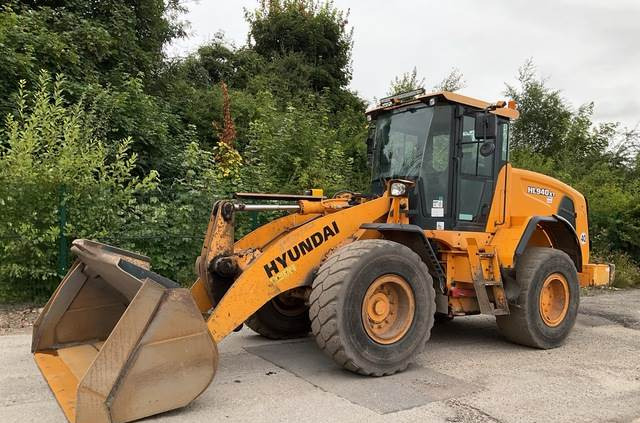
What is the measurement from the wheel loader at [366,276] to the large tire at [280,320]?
0.02m

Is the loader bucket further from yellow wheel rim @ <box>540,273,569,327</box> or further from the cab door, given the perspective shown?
yellow wheel rim @ <box>540,273,569,327</box>

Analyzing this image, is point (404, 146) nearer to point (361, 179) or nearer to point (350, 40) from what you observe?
point (361, 179)

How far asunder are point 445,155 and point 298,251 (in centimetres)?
213

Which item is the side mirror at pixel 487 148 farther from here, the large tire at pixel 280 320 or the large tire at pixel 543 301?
the large tire at pixel 280 320

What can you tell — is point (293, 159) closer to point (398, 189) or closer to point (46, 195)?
point (46, 195)

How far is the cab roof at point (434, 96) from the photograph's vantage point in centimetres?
600

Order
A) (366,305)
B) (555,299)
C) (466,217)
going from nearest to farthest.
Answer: (366,305), (466,217), (555,299)

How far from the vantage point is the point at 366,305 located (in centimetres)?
493

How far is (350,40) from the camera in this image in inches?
944

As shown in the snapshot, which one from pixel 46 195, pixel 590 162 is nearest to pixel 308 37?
pixel 590 162

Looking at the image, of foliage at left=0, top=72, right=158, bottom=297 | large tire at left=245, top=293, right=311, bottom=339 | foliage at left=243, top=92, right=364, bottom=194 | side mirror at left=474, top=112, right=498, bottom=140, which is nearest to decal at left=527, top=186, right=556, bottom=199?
side mirror at left=474, top=112, right=498, bottom=140

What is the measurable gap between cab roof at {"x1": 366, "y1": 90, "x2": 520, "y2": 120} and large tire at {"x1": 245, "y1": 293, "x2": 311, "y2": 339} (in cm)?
249

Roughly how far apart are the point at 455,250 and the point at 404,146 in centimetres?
130

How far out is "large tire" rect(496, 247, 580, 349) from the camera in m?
6.22
